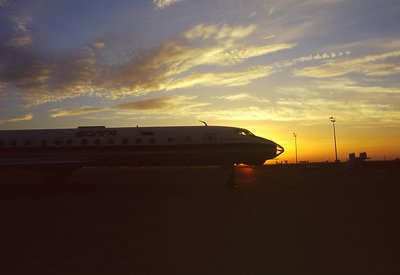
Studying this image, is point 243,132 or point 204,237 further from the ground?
point 243,132

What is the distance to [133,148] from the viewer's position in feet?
75.8

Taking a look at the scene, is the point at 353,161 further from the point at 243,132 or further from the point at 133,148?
the point at 133,148

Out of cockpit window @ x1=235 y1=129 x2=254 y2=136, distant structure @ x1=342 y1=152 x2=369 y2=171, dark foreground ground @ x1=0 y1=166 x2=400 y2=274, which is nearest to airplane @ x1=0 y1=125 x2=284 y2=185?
cockpit window @ x1=235 y1=129 x2=254 y2=136

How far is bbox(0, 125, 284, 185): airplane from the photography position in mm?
22031

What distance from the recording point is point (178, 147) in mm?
22500

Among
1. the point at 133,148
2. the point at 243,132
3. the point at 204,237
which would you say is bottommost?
the point at 204,237

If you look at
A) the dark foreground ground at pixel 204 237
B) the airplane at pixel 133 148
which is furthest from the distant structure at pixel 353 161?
the dark foreground ground at pixel 204 237

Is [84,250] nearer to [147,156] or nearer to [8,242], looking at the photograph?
[8,242]

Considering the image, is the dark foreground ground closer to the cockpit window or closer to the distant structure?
the cockpit window

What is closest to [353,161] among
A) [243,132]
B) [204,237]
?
[243,132]

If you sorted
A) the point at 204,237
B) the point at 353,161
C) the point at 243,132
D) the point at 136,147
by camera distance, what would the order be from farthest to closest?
the point at 353,161 → the point at 136,147 → the point at 243,132 → the point at 204,237

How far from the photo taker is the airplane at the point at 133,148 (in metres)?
22.0

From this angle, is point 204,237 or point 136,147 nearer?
point 204,237

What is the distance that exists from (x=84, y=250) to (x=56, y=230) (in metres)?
2.66
